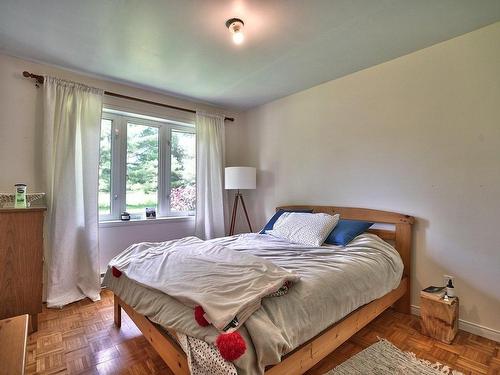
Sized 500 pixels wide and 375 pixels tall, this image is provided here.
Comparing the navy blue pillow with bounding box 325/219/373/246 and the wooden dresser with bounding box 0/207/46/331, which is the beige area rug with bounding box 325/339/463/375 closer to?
the navy blue pillow with bounding box 325/219/373/246

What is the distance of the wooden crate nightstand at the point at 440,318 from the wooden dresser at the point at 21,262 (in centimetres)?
305

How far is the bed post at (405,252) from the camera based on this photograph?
233cm

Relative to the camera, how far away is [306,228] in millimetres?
2508

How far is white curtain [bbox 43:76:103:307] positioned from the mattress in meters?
0.94

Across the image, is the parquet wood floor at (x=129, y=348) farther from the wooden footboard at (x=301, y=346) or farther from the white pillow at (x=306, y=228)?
the white pillow at (x=306, y=228)

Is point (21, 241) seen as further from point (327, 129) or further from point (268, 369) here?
point (327, 129)

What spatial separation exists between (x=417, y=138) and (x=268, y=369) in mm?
2280

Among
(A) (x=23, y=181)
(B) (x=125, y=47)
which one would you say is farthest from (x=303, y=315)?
(A) (x=23, y=181)

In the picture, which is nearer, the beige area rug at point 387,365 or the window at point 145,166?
the beige area rug at point 387,365

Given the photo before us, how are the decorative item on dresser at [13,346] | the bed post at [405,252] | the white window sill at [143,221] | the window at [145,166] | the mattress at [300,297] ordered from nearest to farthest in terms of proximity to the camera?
the decorative item on dresser at [13,346] → the mattress at [300,297] → the bed post at [405,252] → the white window sill at [143,221] → the window at [145,166]

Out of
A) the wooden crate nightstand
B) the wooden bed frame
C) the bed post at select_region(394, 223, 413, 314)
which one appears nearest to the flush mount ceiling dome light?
the wooden bed frame

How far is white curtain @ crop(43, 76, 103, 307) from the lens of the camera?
2.54 m

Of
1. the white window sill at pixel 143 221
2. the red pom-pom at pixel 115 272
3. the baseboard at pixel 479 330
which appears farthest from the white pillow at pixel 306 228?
the red pom-pom at pixel 115 272

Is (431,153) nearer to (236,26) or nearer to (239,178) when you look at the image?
(236,26)
